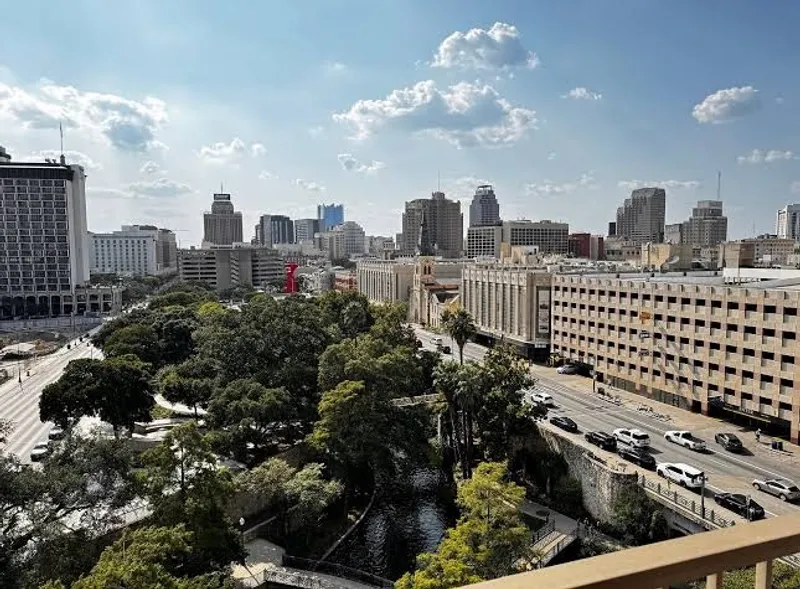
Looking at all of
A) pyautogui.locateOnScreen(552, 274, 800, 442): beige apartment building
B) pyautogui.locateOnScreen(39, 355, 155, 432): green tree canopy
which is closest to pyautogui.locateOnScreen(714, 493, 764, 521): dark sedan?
pyautogui.locateOnScreen(552, 274, 800, 442): beige apartment building

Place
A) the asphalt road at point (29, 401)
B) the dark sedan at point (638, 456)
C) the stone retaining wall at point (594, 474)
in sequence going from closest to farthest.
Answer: the stone retaining wall at point (594, 474), the dark sedan at point (638, 456), the asphalt road at point (29, 401)

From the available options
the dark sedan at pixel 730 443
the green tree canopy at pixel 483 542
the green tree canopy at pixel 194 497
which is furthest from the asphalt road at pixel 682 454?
the green tree canopy at pixel 194 497

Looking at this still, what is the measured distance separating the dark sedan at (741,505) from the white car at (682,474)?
134 cm

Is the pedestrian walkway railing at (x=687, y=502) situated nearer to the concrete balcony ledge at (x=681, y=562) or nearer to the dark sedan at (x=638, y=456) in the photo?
the dark sedan at (x=638, y=456)

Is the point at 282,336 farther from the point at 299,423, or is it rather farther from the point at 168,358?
the point at 168,358

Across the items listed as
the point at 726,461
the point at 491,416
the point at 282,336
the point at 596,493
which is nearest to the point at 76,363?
the point at 282,336

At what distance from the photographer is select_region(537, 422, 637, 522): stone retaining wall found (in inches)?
1328

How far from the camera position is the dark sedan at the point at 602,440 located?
38.2 meters

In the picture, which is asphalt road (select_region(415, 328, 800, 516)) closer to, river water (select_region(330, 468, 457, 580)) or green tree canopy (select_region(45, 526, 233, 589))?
river water (select_region(330, 468, 457, 580))

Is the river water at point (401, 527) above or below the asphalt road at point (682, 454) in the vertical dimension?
below

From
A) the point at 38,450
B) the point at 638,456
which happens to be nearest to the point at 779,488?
the point at 638,456

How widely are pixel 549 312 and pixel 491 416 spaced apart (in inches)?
1152

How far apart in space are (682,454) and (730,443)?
3704mm

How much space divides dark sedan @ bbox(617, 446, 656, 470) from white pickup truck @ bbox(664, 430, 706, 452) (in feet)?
10.3
